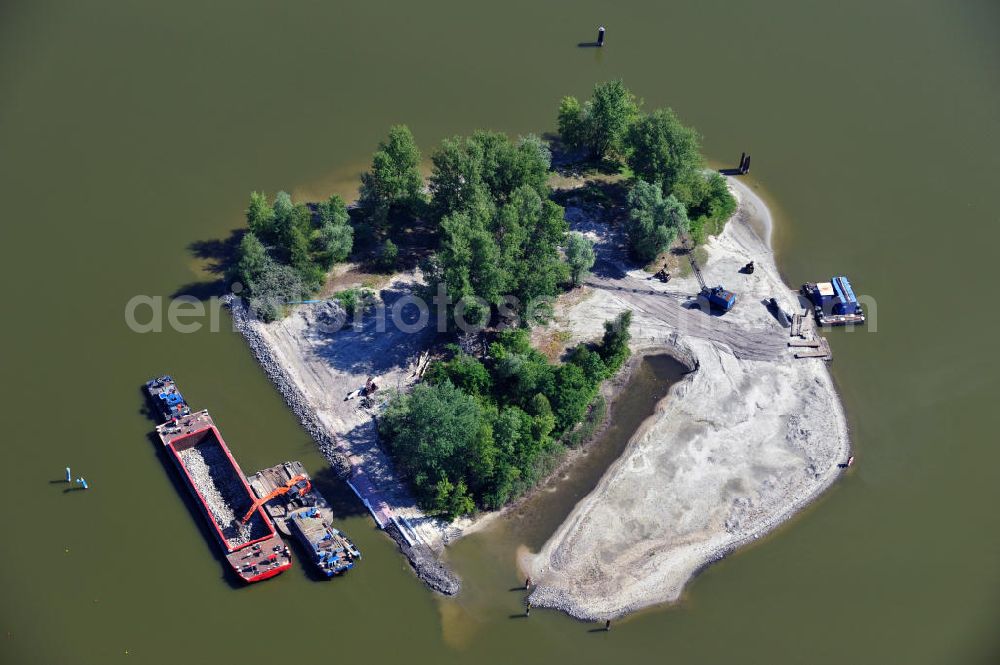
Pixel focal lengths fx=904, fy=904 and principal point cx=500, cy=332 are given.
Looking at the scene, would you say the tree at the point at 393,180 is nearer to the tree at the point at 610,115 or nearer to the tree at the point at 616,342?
the tree at the point at 610,115

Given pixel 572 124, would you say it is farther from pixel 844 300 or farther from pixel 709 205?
pixel 844 300

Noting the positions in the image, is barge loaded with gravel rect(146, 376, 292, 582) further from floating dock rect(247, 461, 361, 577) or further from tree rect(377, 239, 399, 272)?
tree rect(377, 239, 399, 272)

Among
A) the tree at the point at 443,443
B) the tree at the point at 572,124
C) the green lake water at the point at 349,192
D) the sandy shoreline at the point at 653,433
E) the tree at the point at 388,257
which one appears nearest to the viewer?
the green lake water at the point at 349,192

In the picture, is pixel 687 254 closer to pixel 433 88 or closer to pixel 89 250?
pixel 433 88

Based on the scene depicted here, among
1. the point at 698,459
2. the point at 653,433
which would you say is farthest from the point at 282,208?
the point at 698,459

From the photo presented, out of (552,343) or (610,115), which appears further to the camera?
(610,115)

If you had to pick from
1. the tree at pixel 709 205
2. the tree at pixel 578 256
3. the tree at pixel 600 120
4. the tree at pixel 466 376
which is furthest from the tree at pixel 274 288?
the tree at pixel 709 205

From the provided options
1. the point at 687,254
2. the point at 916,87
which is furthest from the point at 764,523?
the point at 916,87
